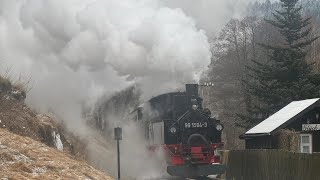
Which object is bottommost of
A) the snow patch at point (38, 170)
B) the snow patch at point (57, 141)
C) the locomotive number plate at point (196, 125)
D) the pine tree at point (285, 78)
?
the snow patch at point (38, 170)

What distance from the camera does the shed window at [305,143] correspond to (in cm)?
1916

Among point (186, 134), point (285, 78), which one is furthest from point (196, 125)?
point (285, 78)

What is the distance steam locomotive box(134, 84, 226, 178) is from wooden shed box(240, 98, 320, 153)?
3286 mm

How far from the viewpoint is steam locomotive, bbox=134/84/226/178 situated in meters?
18.1

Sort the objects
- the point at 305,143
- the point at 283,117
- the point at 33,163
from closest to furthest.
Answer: the point at 33,163 → the point at 305,143 → the point at 283,117

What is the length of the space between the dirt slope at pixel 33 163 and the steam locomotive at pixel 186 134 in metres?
6.95

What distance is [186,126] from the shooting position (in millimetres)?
18672

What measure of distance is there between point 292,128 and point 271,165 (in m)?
6.11

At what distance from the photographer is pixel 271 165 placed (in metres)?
15.9

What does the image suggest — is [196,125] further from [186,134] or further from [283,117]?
[283,117]

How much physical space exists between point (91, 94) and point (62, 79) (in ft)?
5.04

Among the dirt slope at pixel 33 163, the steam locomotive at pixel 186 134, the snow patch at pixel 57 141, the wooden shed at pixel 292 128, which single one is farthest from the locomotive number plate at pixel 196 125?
the dirt slope at pixel 33 163

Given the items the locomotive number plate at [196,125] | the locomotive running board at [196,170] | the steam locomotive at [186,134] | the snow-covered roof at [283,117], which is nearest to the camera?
the locomotive running board at [196,170]

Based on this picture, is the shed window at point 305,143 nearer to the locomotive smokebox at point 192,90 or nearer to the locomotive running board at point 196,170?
the locomotive running board at point 196,170
